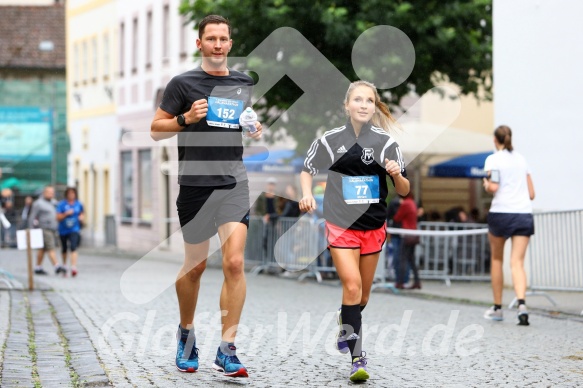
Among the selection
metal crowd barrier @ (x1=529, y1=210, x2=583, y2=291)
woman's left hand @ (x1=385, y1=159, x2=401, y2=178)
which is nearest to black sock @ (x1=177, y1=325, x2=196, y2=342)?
woman's left hand @ (x1=385, y1=159, x2=401, y2=178)

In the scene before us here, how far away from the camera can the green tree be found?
20641 mm

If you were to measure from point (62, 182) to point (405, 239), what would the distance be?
44299mm

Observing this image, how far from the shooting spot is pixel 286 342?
9.42 m

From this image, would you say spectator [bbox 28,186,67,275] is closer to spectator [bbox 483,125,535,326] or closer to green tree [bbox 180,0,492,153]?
green tree [bbox 180,0,492,153]

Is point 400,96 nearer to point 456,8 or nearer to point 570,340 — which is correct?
point 456,8

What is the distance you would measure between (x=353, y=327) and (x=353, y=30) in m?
13.5

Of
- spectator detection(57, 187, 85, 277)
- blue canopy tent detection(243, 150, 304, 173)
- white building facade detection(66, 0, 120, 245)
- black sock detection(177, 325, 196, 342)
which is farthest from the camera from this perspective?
white building facade detection(66, 0, 120, 245)

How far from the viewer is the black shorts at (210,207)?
7.23 metres

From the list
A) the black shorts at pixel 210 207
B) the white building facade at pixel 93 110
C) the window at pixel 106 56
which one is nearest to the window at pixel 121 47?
the white building facade at pixel 93 110

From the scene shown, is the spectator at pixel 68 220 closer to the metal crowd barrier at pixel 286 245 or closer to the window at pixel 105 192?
the metal crowd barrier at pixel 286 245

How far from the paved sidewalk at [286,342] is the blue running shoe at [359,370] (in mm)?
→ 75

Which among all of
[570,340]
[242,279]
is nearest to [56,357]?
[242,279]

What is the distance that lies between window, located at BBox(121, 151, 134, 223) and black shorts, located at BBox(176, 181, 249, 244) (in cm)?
3402

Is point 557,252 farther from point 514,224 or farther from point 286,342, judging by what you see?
point 286,342
